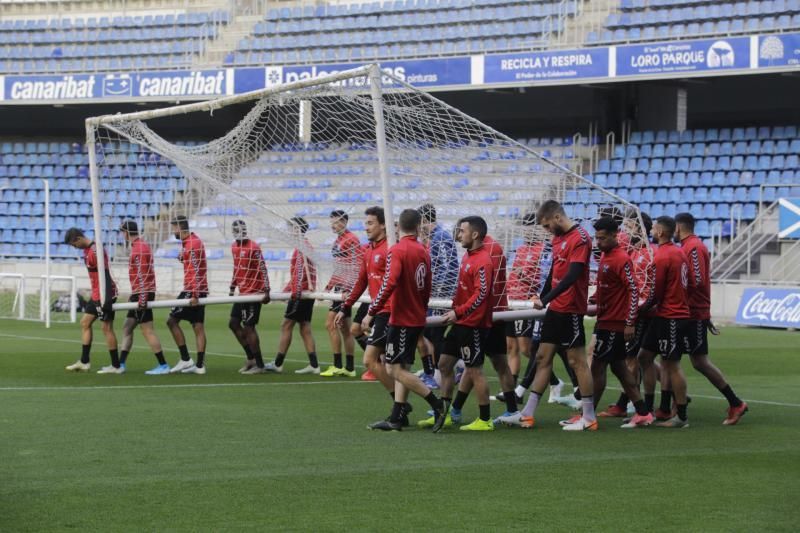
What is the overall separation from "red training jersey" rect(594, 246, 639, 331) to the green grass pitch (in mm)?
945

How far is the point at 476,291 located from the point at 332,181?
7.64m

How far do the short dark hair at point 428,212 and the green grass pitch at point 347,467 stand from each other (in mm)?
1950

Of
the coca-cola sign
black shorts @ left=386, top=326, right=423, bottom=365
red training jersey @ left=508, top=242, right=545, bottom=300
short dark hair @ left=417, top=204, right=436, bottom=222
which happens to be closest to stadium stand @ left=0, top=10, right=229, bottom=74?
the coca-cola sign

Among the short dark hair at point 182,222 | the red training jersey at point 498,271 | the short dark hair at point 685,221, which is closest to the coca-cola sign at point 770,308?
the short dark hair at point 182,222

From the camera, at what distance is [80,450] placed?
8891mm

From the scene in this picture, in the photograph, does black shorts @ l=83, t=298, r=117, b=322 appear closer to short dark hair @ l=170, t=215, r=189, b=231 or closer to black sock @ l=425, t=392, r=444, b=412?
short dark hair @ l=170, t=215, r=189, b=231

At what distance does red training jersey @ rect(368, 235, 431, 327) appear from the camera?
402 inches

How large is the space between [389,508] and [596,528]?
1.18m

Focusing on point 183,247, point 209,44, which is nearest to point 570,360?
point 183,247

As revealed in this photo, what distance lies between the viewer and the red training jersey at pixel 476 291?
34.2 feet

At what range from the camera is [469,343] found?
1049cm

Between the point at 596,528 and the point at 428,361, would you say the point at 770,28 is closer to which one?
the point at 428,361

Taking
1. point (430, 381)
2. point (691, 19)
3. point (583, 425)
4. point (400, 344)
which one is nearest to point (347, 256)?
point (430, 381)

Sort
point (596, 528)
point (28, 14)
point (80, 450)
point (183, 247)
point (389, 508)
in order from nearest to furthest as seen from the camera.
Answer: point (596, 528) → point (389, 508) → point (80, 450) → point (183, 247) → point (28, 14)
